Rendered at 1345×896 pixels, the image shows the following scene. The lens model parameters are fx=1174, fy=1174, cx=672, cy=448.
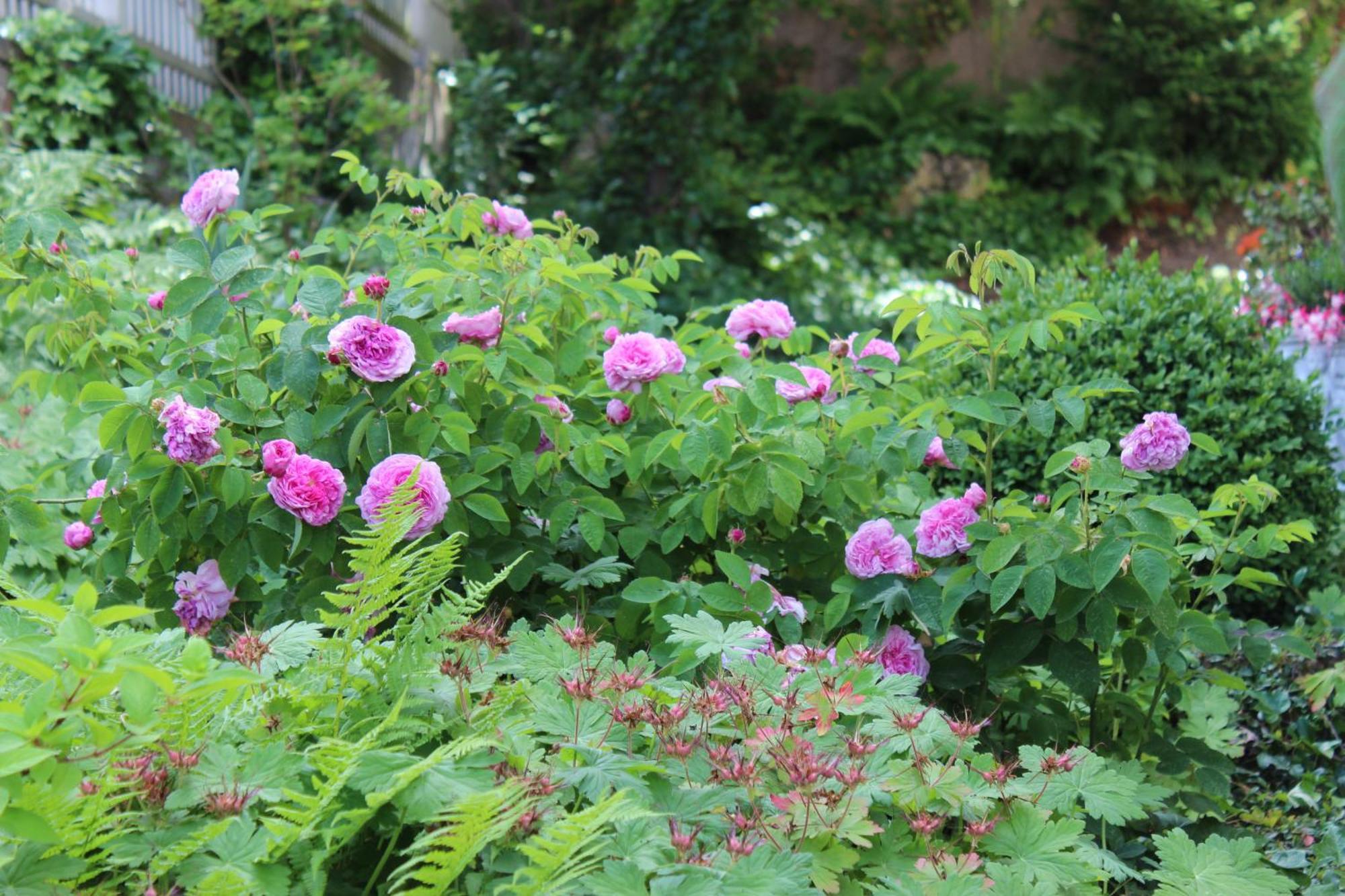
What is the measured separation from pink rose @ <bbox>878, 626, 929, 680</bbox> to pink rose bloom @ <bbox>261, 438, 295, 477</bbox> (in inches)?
44.4

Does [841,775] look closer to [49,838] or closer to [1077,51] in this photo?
[49,838]

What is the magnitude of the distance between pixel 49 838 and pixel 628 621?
1.26 metres

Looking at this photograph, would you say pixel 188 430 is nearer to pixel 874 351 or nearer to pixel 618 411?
pixel 618 411

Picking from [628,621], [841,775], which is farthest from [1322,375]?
[841,775]

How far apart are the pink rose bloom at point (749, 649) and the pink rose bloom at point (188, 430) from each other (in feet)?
3.16

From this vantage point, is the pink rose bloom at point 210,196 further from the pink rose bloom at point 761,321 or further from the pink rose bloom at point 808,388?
the pink rose bloom at point 808,388

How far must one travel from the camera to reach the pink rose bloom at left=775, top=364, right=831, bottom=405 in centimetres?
237

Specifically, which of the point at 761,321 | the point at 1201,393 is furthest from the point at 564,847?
the point at 1201,393

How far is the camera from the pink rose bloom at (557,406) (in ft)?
7.50

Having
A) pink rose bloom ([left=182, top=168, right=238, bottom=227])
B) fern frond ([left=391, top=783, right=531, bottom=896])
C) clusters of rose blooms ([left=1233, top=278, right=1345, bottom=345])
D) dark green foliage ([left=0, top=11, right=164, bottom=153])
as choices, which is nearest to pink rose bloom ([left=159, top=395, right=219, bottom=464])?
pink rose bloom ([left=182, top=168, right=238, bottom=227])

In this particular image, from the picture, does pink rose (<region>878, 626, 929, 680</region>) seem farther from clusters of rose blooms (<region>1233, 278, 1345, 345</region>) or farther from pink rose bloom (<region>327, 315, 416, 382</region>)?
clusters of rose blooms (<region>1233, 278, 1345, 345</region>)

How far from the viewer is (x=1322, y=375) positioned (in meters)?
4.95

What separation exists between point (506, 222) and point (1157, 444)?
4.83 feet

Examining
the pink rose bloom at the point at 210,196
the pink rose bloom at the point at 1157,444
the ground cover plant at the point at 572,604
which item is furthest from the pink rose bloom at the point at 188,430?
the pink rose bloom at the point at 1157,444
